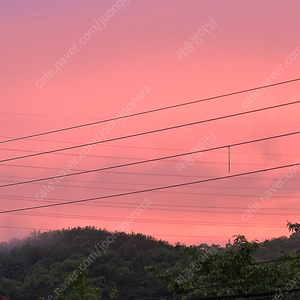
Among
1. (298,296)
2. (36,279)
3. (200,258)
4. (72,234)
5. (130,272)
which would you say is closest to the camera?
(298,296)

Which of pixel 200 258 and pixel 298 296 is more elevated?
pixel 200 258

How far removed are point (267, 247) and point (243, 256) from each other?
2268 inches

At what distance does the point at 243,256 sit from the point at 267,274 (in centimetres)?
196

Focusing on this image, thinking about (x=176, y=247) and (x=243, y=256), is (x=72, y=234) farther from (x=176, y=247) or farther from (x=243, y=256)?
(x=243, y=256)

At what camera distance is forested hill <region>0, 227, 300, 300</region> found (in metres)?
89.8

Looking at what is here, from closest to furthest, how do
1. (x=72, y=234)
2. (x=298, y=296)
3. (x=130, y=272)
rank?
(x=298, y=296), (x=130, y=272), (x=72, y=234)

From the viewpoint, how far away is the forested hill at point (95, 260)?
89.8 m

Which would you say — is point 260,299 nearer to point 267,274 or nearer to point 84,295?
point 267,274

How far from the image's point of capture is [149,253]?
117 meters

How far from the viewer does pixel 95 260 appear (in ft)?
369

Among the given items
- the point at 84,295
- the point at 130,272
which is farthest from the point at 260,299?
the point at 130,272

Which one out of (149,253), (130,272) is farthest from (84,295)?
(149,253)

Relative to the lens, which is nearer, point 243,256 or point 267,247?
point 243,256

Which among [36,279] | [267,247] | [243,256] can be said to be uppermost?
[36,279]
